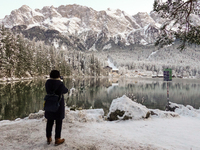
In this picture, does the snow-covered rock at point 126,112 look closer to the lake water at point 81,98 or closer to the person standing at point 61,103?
the person standing at point 61,103

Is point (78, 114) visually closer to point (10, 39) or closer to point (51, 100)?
point (51, 100)

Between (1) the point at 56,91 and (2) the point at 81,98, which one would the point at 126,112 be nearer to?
(1) the point at 56,91

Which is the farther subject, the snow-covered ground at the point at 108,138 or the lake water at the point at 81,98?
the lake water at the point at 81,98

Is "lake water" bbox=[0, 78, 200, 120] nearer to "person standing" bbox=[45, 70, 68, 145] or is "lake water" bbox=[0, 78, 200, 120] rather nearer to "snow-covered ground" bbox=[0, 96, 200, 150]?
"snow-covered ground" bbox=[0, 96, 200, 150]

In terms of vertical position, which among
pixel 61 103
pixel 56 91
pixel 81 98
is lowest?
pixel 81 98

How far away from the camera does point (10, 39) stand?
4609 cm

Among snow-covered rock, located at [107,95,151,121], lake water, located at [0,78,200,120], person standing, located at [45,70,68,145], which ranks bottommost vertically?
lake water, located at [0,78,200,120]

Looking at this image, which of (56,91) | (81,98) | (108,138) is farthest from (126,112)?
(81,98)

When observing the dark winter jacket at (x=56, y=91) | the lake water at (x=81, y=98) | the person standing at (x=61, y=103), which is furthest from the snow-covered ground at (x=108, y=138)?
the lake water at (x=81, y=98)

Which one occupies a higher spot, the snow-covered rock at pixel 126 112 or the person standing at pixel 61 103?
the person standing at pixel 61 103

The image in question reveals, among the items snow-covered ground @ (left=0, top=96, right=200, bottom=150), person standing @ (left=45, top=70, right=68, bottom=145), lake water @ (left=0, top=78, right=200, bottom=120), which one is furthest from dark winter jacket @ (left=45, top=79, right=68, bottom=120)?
lake water @ (left=0, top=78, right=200, bottom=120)

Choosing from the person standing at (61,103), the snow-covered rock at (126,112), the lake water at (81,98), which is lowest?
the lake water at (81,98)

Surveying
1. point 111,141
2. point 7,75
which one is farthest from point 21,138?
point 7,75

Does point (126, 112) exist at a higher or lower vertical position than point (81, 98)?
higher
